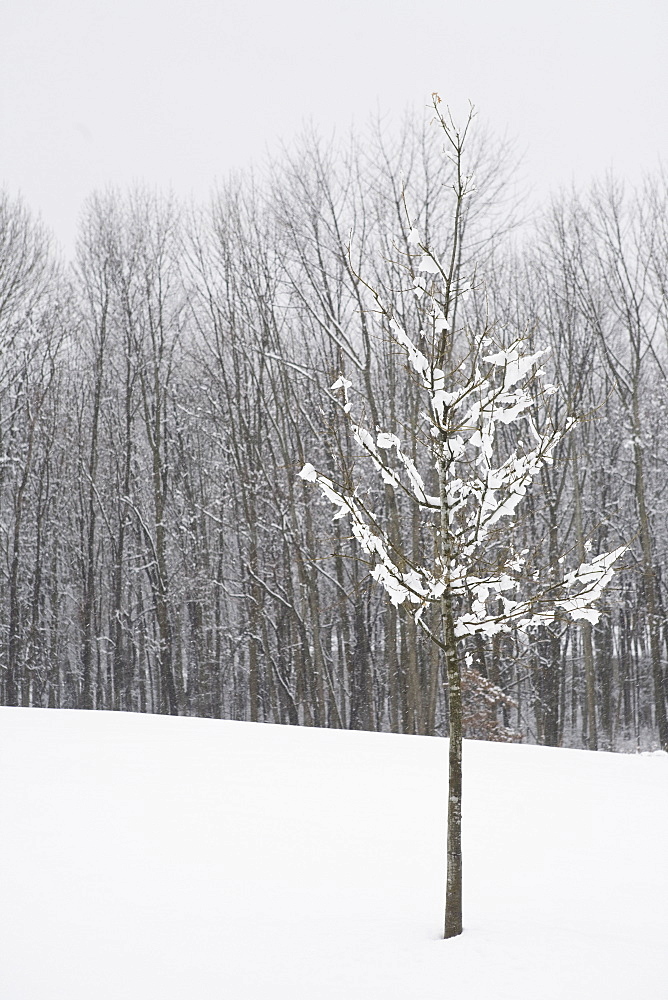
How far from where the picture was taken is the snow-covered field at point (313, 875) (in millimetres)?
4062

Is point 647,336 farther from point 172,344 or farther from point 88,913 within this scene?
point 88,913

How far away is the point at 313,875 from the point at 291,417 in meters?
13.2

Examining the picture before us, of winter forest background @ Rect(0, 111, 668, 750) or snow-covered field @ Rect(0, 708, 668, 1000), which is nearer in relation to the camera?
snow-covered field @ Rect(0, 708, 668, 1000)

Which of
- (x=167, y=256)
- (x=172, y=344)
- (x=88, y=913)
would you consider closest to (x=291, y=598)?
(x=172, y=344)

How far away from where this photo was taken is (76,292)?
2169 centimetres

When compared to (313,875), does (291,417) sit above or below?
above

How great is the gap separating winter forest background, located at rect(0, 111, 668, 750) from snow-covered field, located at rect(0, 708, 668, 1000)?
5.96m

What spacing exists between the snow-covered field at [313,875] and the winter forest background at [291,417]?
5.96 m

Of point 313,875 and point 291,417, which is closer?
point 313,875

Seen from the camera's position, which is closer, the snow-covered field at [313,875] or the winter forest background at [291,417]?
the snow-covered field at [313,875]

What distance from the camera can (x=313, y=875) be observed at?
18.2ft

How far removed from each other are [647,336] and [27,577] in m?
18.6

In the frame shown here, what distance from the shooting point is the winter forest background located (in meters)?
16.1

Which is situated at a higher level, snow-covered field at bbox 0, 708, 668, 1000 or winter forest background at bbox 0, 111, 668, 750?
winter forest background at bbox 0, 111, 668, 750
